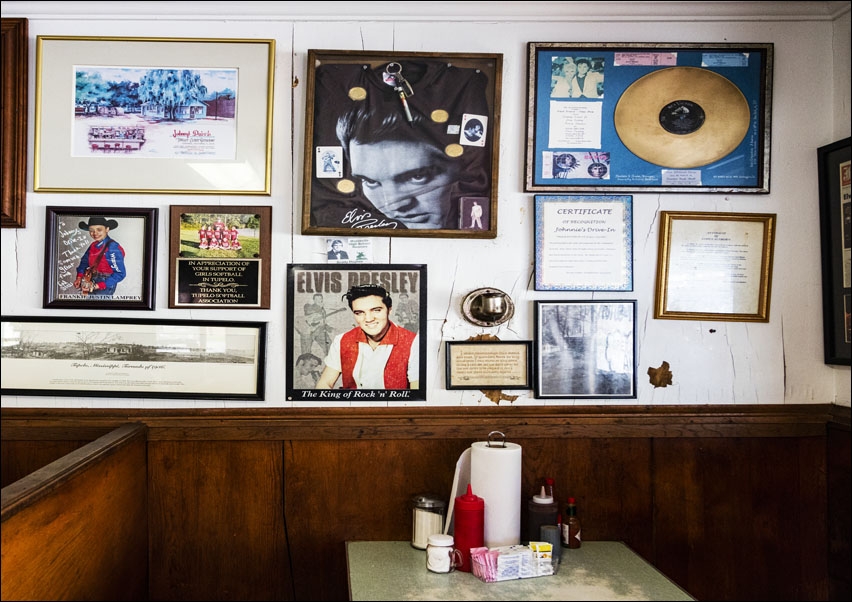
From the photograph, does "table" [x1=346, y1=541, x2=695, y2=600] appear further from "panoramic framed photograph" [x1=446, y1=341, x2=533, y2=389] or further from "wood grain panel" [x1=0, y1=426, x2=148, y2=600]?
"wood grain panel" [x1=0, y1=426, x2=148, y2=600]

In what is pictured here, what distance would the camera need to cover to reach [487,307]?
2.53m

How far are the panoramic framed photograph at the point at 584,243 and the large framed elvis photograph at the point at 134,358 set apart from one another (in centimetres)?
113

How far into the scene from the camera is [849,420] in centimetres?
252

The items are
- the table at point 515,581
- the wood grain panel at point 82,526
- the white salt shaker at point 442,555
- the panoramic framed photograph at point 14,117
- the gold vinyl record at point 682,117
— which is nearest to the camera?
the wood grain panel at point 82,526

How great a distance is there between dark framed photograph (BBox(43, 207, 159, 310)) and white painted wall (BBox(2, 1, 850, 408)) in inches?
1.8

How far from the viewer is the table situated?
1.93 m

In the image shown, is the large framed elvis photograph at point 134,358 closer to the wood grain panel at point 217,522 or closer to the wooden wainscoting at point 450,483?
the wooden wainscoting at point 450,483

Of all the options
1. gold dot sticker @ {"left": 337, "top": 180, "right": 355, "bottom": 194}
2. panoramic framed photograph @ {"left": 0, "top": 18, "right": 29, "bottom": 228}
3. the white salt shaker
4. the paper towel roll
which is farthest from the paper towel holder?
panoramic framed photograph @ {"left": 0, "top": 18, "right": 29, "bottom": 228}

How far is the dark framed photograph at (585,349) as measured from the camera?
8.57 ft

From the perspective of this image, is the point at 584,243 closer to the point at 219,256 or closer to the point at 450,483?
the point at 450,483

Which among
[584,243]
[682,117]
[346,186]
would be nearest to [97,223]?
[346,186]

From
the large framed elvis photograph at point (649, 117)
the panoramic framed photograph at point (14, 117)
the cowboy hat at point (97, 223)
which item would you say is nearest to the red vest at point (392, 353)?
the large framed elvis photograph at point (649, 117)

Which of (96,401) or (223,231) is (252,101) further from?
(96,401)

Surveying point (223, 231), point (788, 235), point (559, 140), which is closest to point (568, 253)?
point (559, 140)
